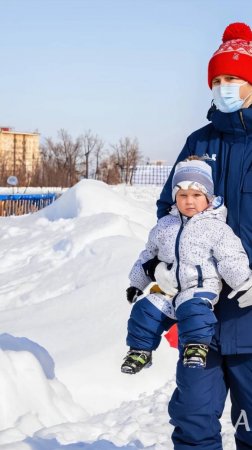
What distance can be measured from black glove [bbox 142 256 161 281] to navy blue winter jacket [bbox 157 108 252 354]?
0.86ft

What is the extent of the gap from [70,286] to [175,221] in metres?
4.27

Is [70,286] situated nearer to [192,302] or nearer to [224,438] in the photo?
[224,438]

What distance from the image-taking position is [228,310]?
2232 millimetres

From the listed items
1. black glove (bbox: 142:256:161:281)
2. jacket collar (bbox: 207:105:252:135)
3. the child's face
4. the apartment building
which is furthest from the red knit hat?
the apartment building

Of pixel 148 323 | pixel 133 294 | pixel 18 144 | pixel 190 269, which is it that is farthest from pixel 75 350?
pixel 18 144

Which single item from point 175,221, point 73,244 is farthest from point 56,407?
point 73,244

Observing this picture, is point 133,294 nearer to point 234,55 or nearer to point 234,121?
point 234,121

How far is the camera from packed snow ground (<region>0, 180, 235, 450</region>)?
354 centimetres

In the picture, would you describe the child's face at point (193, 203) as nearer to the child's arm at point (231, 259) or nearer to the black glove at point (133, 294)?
the child's arm at point (231, 259)

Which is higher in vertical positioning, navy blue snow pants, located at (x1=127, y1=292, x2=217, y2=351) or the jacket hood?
the jacket hood

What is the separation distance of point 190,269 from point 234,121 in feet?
1.75

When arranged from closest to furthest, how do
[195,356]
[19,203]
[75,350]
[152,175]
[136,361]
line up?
[195,356] < [136,361] < [75,350] < [19,203] < [152,175]

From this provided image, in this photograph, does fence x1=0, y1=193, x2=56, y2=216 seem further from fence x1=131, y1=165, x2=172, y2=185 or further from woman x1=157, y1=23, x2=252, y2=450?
woman x1=157, y1=23, x2=252, y2=450

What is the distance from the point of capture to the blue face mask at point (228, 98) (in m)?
2.27
